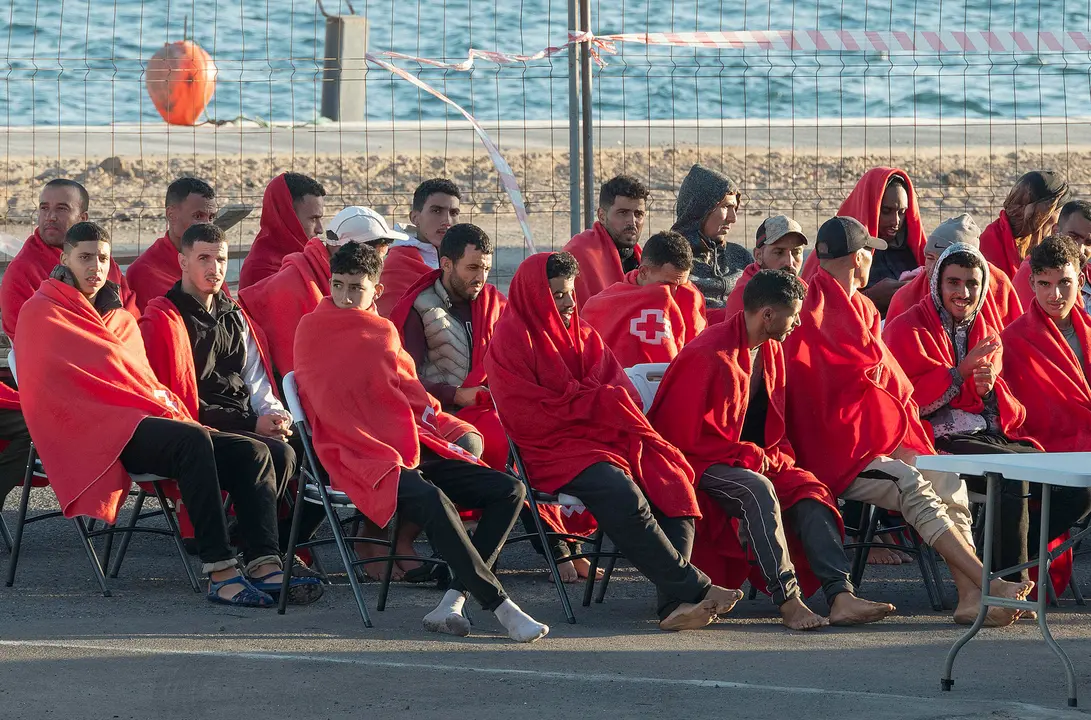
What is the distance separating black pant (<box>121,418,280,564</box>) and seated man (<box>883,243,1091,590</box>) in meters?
2.65

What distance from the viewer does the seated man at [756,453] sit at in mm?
6113

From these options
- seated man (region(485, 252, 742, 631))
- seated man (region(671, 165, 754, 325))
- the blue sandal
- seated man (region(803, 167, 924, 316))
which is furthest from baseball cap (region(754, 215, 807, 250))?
the blue sandal

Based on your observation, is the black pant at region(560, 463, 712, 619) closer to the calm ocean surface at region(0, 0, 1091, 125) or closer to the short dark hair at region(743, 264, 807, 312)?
the short dark hair at region(743, 264, 807, 312)

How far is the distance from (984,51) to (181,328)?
19.6 feet

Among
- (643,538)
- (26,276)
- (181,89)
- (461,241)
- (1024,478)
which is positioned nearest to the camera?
(1024,478)

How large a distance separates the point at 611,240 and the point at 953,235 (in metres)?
1.64

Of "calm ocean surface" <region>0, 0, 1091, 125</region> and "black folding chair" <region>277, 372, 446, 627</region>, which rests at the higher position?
"calm ocean surface" <region>0, 0, 1091, 125</region>

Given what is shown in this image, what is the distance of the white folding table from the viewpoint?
485 cm

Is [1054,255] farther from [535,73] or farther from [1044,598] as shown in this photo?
[535,73]

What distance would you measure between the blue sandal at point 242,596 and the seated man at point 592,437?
109 cm

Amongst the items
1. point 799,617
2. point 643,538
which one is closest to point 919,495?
point 799,617

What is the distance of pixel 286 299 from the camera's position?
293 inches

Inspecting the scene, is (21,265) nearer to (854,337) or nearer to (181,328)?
(181,328)

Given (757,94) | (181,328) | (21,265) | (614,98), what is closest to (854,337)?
(181,328)
